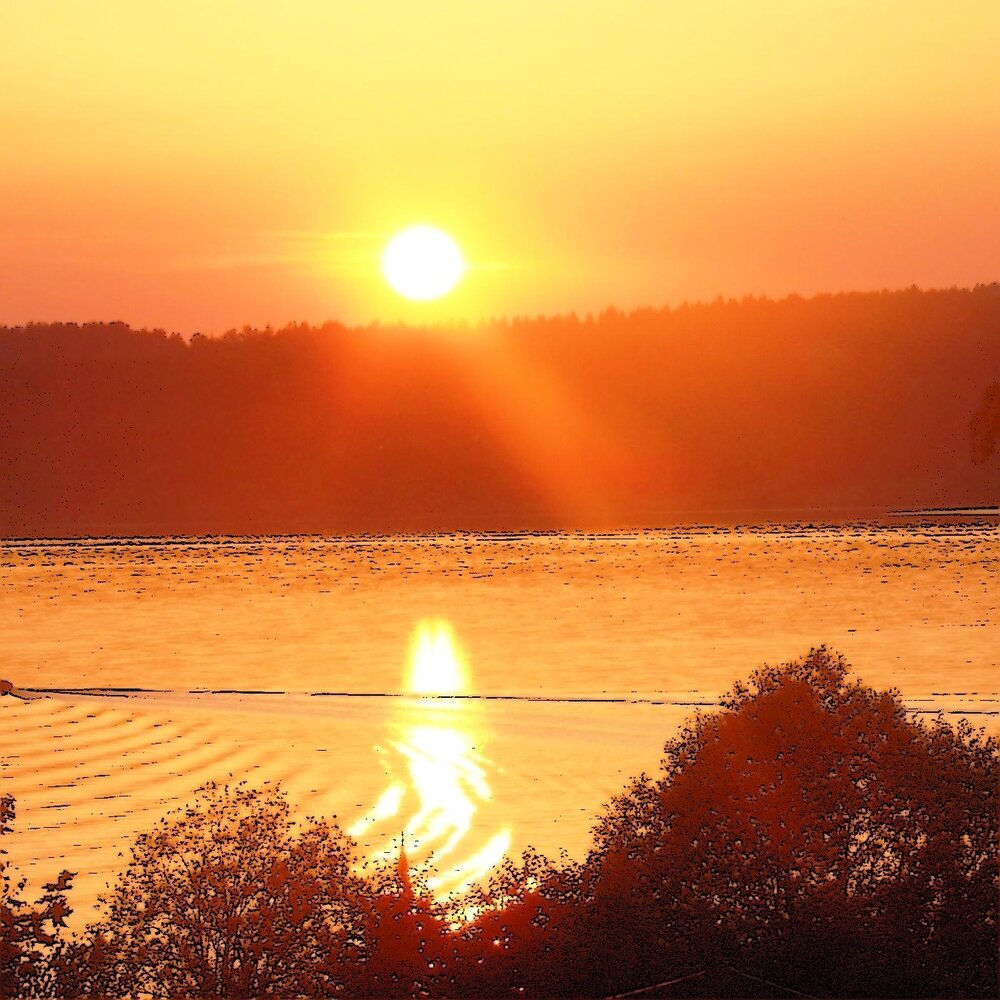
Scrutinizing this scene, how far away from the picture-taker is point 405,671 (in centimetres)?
3553

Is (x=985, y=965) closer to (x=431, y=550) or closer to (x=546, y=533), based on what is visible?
(x=431, y=550)

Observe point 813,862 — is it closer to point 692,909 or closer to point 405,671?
point 692,909

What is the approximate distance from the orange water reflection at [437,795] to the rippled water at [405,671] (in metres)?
0.05

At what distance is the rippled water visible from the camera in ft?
55.5

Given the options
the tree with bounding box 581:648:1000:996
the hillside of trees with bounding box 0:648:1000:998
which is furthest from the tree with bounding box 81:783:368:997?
the tree with bounding box 581:648:1000:996

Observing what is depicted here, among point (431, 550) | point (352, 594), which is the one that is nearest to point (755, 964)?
point (352, 594)

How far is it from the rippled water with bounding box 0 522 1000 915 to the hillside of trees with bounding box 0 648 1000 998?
4.08 m

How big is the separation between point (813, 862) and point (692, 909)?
0.58 m

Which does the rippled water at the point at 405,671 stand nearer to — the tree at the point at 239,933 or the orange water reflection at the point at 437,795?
the orange water reflection at the point at 437,795

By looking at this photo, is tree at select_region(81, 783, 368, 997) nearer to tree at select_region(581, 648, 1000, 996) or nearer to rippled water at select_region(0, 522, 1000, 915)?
tree at select_region(581, 648, 1000, 996)

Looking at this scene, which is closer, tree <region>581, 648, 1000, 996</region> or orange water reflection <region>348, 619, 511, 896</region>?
tree <region>581, 648, 1000, 996</region>

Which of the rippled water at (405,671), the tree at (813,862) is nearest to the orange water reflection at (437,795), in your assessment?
the rippled water at (405,671)

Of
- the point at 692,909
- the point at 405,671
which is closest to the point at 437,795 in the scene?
the point at 692,909

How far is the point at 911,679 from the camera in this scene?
102ft
